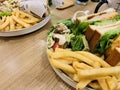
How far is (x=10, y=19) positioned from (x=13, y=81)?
1.38 feet

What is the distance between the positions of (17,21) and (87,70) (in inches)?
23.1

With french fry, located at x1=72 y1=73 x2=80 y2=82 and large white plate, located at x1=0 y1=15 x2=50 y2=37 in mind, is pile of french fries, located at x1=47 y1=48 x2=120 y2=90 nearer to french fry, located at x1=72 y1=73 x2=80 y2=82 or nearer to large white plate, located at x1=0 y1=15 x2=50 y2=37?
french fry, located at x1=72 y1=73 x2=80 y2=82

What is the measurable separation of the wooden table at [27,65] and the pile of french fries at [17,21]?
0.20 ft

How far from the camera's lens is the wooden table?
29.2 inches

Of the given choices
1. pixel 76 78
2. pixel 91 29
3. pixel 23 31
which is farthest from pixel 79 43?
pixel 23 31

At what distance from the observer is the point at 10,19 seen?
104 centimetres

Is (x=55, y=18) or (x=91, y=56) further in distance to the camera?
(x=55, y=18)

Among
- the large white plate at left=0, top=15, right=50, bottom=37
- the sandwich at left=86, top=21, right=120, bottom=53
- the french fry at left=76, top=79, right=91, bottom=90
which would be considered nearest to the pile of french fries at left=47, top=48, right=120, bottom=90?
the french fry at left=76, top=79, right=91, bottom=90

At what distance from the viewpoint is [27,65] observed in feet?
2.75

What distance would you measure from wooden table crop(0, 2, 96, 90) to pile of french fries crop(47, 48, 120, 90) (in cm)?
11

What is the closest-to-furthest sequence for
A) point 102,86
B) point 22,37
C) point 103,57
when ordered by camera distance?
point 102,86 < point 103,57 < point 22,37

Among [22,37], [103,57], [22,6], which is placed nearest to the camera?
[103,57]

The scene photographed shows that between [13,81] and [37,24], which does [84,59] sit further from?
[37,24]

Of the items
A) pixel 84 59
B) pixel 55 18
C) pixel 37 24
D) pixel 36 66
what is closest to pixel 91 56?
pixel 84 59
